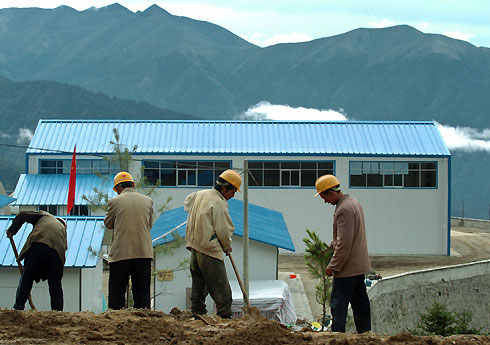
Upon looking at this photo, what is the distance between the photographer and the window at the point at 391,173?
37.5 metres

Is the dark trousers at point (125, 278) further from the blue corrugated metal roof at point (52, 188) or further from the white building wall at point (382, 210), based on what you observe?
the white building wall at point (382, 210)

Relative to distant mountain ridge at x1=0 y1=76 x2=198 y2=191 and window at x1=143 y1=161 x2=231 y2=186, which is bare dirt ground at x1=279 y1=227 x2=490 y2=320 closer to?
window at x1=143 y1=161 x2=231 y2=186

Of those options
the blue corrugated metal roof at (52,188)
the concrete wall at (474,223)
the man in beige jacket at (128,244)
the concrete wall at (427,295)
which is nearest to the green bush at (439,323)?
the concrete wall at (427,295)

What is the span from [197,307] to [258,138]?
100ft

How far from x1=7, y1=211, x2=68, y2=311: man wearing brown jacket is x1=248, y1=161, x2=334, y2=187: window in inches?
1091

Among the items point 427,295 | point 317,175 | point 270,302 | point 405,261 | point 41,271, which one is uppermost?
point 317,175

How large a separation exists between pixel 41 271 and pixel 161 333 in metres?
3.45

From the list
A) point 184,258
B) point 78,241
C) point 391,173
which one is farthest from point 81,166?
point 78,241

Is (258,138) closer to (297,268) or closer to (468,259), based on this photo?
(297,268)

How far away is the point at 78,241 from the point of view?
1820cm

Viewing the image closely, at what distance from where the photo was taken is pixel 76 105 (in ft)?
523

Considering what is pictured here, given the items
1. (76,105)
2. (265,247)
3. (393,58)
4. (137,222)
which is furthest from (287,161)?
(393,58)

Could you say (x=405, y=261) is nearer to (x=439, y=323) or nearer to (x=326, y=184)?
(x=439, y=323)

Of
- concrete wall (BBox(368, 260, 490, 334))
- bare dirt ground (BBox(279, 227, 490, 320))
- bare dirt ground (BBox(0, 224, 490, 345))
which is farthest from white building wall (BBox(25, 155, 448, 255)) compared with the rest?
bare dirt ground (BBox(0, 224, 490, 345))
